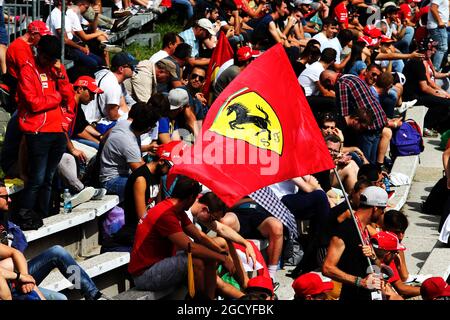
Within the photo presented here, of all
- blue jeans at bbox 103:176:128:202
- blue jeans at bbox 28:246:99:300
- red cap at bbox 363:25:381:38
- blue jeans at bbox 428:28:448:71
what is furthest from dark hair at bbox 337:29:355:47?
blue jeans at bbox 28:246:99:300

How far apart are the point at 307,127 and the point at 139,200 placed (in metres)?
1.99

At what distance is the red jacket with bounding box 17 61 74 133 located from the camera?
11.8m

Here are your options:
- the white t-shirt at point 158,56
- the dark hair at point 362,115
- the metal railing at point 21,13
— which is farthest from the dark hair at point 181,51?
Answer: the dark hair at point 362,115

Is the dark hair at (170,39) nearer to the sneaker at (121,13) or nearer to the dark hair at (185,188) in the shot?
the sneaker at (121,13)

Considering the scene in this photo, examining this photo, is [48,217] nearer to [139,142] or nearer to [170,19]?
[139,142]

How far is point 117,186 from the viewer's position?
504 inches

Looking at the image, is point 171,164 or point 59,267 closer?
point 59,267

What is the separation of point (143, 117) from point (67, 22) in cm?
376

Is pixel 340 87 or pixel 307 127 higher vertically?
pixel 307 127

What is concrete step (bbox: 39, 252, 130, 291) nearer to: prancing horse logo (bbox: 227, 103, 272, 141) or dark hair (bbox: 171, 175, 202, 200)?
dark hair (bbox: 171, 175, 202, 200)

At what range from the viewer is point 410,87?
20016 millimetres

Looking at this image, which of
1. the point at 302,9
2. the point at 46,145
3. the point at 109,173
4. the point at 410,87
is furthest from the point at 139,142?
the point at 302,9

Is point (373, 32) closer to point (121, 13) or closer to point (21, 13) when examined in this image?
point (121, 13)

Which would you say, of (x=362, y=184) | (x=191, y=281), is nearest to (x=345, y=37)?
(x=362, y=184)
